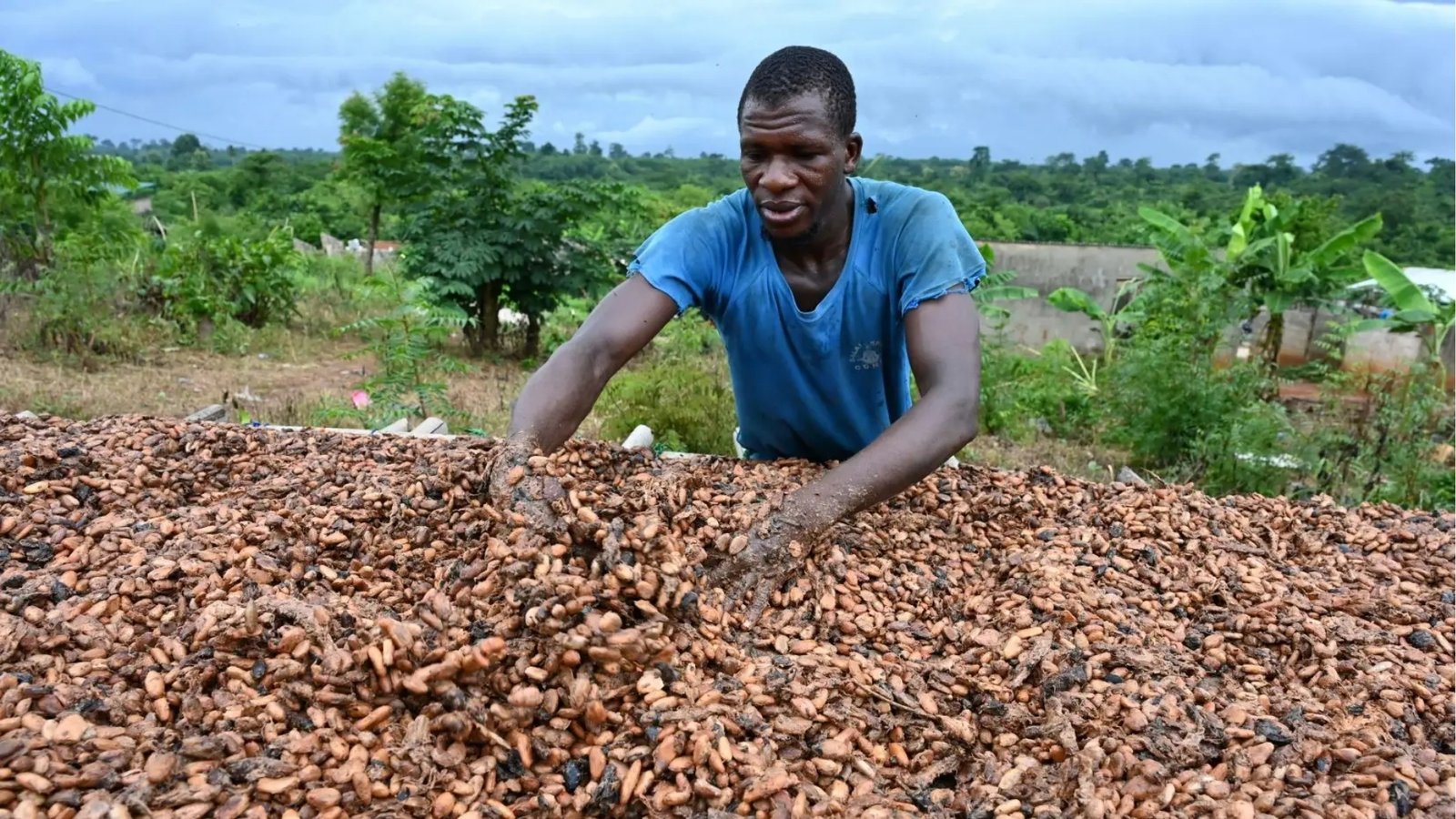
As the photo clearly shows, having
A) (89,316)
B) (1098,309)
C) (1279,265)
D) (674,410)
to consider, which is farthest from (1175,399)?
(89,316)

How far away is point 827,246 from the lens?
2.43 meters

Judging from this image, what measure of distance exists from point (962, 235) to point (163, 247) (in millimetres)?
10826

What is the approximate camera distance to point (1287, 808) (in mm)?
1341

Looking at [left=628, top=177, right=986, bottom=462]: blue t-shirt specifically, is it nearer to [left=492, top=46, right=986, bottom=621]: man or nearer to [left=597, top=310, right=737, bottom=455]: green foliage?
[left=492, top=46, right=986, bottom=621]: man

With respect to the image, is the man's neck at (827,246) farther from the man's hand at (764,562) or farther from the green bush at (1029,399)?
the green bush at (1029,399)

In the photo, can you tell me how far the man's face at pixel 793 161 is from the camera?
215 cm

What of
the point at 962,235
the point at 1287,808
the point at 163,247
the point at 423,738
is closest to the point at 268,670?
the point at 423,738

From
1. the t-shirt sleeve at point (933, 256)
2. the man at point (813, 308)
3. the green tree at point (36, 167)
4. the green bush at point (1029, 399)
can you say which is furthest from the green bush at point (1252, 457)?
the green tree at point (36, 167)

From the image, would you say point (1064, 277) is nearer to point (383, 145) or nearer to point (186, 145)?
point (383, 145)

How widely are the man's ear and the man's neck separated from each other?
5 cm

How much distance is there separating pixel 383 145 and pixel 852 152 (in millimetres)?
10584

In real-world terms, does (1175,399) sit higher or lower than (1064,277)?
lower

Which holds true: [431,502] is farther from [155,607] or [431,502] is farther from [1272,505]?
[1272,505]

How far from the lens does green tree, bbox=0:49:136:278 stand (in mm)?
8562
